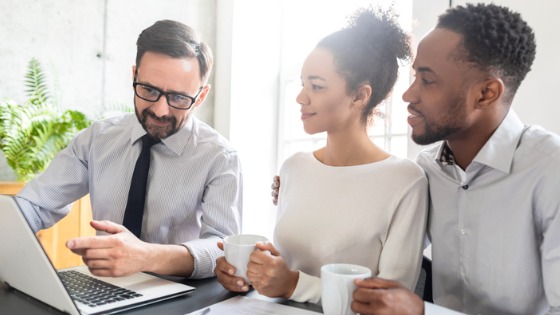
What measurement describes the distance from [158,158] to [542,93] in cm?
138

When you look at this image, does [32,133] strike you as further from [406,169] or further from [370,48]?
[406,169]

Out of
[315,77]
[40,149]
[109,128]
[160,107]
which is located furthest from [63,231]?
[315,77]

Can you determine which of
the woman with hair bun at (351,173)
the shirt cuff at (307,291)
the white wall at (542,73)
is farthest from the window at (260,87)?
the shirt cuff at (307,291)

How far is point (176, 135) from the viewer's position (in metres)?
1.54

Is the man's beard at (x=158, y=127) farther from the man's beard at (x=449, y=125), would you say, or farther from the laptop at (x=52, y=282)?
the man's beard at (x=449, y=125)

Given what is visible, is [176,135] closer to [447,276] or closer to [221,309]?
[221,309]

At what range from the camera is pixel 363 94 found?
1283 millimetres

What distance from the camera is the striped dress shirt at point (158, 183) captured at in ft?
4.79

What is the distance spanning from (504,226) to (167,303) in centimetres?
76

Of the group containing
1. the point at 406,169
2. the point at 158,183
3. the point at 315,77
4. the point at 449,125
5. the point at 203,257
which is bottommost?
the point at 203,257

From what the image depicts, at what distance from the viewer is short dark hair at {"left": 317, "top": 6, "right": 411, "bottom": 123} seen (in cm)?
126

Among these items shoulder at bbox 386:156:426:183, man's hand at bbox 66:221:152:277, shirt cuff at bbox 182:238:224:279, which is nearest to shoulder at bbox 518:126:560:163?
shoulder at bbox 386:156:426:183

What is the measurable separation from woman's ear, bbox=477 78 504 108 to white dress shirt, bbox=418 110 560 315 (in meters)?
0.07

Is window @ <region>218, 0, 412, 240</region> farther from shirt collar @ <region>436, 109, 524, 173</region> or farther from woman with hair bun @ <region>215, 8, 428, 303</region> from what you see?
shirt collar @ <region>436, 109, 524, 173</region>
